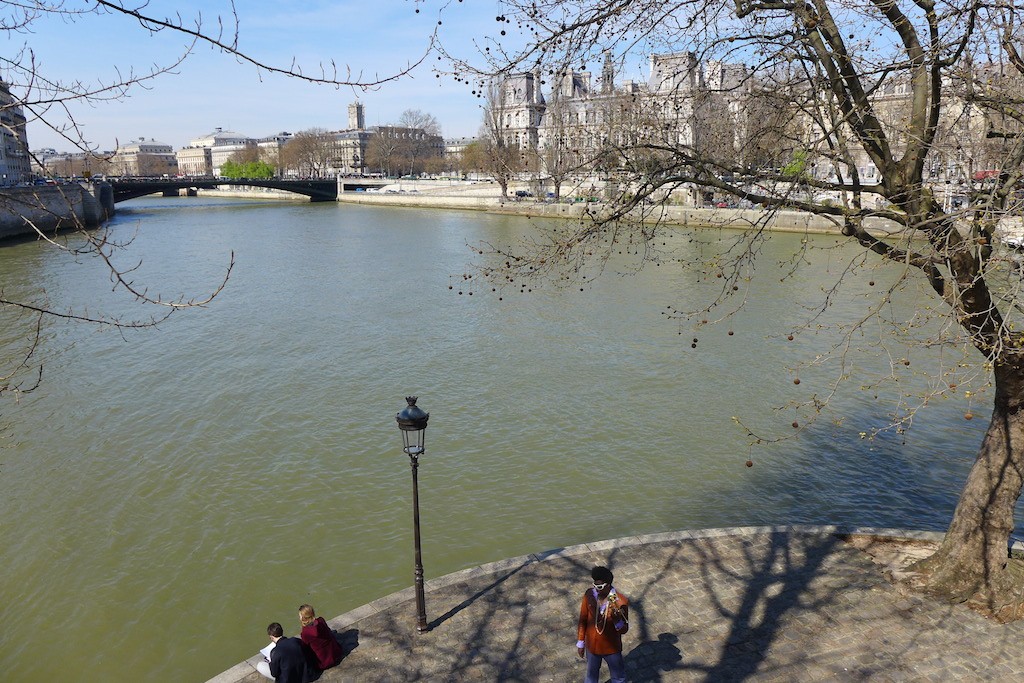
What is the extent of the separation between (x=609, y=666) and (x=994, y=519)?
4.03 meters

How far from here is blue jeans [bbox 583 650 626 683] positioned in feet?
19.5

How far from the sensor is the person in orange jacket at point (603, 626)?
19.3 feet

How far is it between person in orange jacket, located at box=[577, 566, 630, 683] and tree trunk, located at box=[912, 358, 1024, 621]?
348cm

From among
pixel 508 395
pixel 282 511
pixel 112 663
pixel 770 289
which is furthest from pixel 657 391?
pixel 770 289

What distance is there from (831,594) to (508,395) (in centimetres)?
882

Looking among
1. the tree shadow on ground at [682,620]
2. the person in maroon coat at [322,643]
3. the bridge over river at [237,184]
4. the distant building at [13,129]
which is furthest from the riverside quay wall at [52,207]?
the tree shadow on ground at [682,620]

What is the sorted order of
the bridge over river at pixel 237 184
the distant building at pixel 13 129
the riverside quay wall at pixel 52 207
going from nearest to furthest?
the distant building at pixel 13 129
the riverside quay wall at pixel 52 207
the bridge over river at pixel 237 184

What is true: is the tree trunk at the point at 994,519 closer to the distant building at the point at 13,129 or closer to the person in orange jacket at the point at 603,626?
the person in orange jacket at the point at 603,626

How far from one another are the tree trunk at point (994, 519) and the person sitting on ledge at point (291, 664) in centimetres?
586

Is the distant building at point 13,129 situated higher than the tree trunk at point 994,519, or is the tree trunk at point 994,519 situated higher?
the distant building at point 13,129

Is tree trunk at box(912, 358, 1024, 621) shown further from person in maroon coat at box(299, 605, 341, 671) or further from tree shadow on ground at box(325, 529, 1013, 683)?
person in maroon coat at box(299, 605, 341, 671)

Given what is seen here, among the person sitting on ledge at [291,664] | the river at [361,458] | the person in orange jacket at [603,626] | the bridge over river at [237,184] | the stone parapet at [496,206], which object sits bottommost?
the river at [361,458]

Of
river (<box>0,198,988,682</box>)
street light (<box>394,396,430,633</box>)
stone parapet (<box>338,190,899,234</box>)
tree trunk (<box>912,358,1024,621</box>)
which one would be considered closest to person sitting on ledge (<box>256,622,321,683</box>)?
street light (<box>394,396,430,633</box>)

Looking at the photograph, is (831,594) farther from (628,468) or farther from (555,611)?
(628,468)
